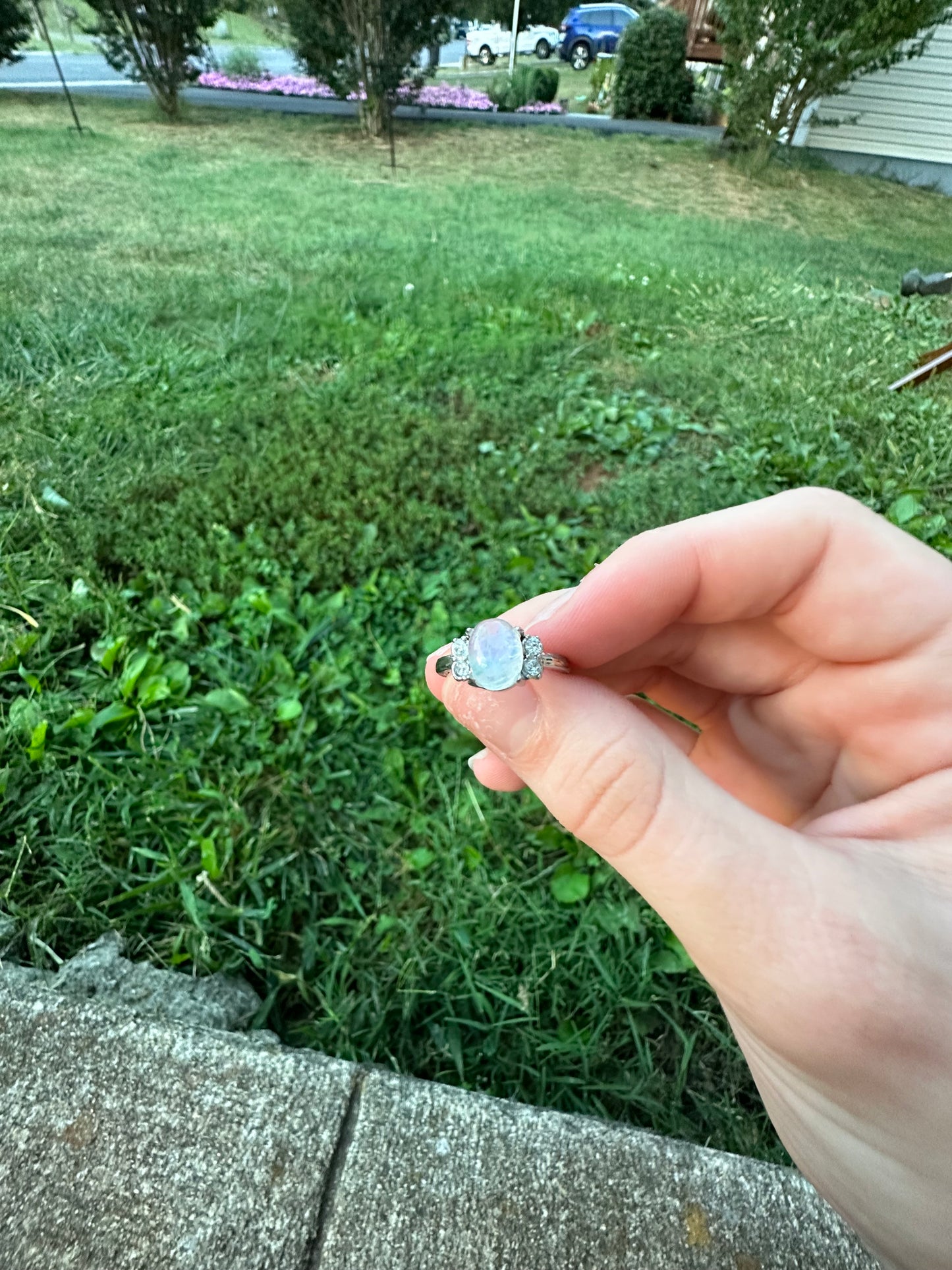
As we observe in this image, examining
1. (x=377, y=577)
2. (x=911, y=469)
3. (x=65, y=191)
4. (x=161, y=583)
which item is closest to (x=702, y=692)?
(x=377, y=577)

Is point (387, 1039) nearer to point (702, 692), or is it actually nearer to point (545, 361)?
point (702, 692)

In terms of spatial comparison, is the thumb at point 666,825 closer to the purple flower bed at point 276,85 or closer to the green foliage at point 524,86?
the green foliage at point 524,86

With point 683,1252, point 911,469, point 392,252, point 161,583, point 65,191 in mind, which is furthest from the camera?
point 392,252

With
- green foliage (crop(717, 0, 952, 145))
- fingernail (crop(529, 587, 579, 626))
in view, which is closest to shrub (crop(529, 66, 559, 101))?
green foliage (crop(717, 0, 952, 145))

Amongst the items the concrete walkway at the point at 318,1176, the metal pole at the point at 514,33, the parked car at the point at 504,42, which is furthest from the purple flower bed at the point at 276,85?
the concrete walkway at the point at 318,1176

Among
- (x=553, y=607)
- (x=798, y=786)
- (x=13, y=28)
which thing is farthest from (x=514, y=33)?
(x=798, y=786)

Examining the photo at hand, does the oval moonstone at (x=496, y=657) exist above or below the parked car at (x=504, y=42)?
below

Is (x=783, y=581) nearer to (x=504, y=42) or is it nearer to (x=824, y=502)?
(x=824, y=502)
